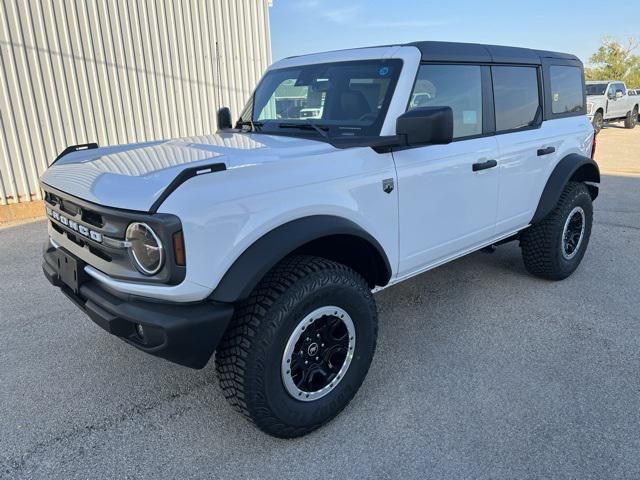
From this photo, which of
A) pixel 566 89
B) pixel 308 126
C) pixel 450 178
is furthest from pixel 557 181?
pixel 308 126

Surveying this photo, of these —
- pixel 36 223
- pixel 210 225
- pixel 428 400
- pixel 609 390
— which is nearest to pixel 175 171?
pixel 210 225

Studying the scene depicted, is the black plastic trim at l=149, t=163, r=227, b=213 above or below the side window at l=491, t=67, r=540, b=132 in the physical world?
below

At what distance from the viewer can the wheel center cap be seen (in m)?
2.37

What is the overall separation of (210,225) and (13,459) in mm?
1527

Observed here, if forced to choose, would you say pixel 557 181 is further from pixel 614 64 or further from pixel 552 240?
pixel 614 64

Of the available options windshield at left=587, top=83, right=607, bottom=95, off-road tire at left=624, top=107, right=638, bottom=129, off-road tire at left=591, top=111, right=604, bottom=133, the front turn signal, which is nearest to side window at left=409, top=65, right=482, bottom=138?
the front turn signal

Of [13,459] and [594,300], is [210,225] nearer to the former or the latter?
[13,459]

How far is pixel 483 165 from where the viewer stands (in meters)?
3.23

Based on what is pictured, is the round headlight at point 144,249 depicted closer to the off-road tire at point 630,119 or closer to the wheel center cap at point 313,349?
the wheel center cap at point 313,349

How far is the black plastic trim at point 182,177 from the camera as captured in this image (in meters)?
1.91

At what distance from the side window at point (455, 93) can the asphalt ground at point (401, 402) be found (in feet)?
4.72

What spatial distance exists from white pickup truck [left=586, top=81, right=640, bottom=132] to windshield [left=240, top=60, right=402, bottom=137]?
1678cm

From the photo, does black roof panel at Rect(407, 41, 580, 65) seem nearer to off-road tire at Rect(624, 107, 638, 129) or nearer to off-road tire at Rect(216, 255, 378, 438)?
off-road tire at Rect(216, 255, 378, 438)

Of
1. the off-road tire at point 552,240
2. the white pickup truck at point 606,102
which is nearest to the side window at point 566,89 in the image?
the off-road tire at point 552,240
